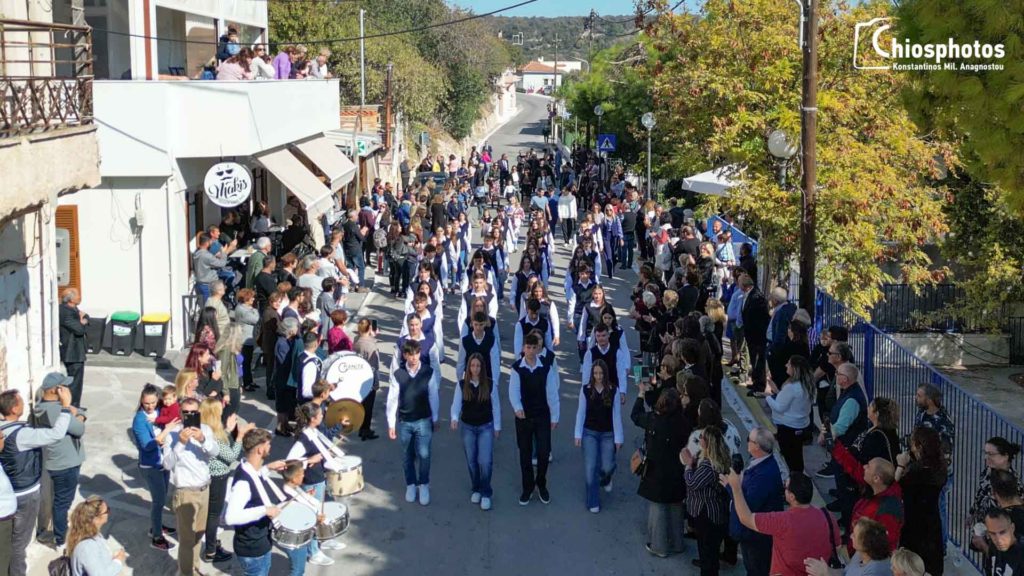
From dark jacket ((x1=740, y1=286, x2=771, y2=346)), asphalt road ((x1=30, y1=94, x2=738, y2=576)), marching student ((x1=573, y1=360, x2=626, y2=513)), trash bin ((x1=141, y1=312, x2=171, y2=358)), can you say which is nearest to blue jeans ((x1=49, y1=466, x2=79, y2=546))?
asphalt road ((x1=30, y1=94, x2=738, y2=576))

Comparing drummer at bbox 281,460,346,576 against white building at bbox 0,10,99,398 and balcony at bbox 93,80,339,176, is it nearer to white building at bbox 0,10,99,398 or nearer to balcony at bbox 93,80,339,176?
white building at bbox 0,10,99,398

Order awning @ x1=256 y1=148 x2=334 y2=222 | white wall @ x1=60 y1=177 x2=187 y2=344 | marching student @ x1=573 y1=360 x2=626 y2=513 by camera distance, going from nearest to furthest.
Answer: marching student @ x1=573 y1=360 x2=626 y2=513
white wall @ x1=60 y1=177 x2=187 y2=344
awning @ x1=256 y1=148 x2=334 y2=222

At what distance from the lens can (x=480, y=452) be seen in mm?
10734

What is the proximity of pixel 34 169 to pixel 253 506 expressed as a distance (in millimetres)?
3987

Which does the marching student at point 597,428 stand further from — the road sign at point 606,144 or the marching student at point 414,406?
the road sign at point 606,144

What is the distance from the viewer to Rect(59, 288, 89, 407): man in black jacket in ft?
41.7

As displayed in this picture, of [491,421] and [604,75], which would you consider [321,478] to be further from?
[604,75]

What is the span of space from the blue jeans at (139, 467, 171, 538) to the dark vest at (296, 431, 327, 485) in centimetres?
135

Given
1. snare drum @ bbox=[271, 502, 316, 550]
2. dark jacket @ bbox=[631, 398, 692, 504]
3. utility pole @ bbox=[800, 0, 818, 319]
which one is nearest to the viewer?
snare drum @ bbox=[271, 502, 316, 550]

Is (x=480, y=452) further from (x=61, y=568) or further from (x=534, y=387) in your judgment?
(x=61, y=568)

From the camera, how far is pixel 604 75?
5253cm

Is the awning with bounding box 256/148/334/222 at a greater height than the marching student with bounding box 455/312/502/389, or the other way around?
the awning with bounding box 256/148/334/222

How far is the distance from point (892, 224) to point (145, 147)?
1110cm

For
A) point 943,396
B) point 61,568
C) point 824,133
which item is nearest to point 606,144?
point 824,133
